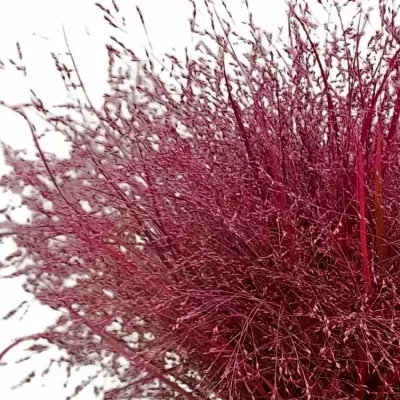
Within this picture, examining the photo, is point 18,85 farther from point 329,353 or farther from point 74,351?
point 329,353

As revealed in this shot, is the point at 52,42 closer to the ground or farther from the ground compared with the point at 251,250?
farther from the ground

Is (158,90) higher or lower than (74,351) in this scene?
higher

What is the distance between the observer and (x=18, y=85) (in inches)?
51.7

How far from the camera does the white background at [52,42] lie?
50.8 inches

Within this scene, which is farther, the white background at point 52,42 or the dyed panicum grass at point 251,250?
the white background at point 52,42

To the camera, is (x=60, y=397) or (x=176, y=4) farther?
(x=176, y=4)

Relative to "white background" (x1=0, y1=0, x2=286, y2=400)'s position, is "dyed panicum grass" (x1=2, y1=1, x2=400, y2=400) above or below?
below

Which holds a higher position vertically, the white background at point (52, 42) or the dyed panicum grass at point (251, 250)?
the white background at point (52, 42)

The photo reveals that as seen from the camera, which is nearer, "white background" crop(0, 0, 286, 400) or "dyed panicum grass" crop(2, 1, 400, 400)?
"dyed panicum grass" crop(2, 1, 400, 400)

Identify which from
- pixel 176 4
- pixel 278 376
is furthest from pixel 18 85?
pixel 278 376

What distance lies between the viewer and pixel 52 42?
54.0 inches

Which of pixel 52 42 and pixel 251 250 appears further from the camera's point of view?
pixel 52 42

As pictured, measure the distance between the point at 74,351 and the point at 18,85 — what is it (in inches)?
27.5

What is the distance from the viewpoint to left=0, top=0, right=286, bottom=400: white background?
4.23 feet
